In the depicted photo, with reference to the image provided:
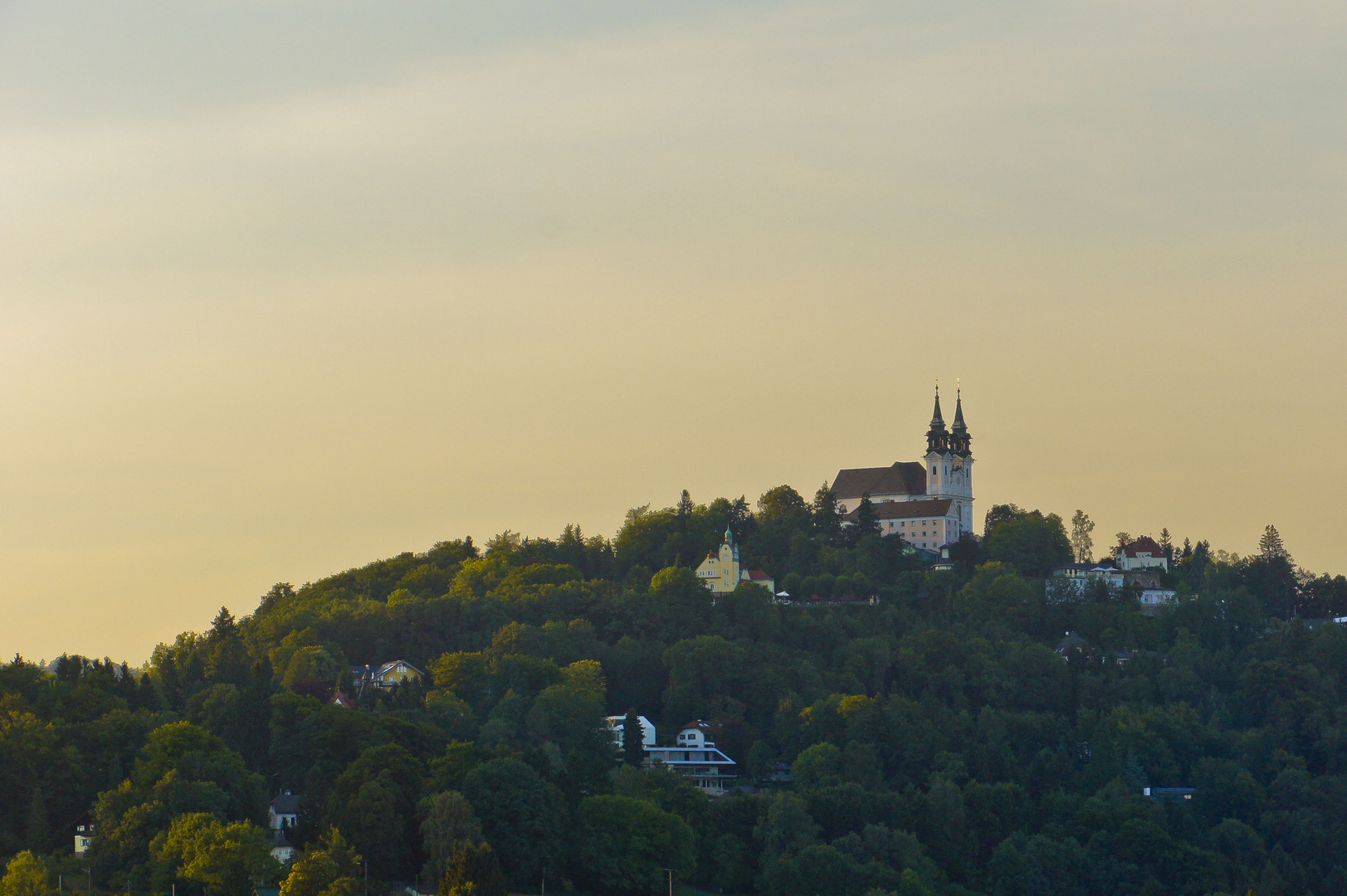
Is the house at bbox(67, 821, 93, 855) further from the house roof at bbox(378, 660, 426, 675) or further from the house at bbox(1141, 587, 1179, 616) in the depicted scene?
the house at bbox(1141, 587, 1179, 616)

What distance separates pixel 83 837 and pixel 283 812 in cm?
883

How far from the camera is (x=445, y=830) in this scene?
265 feet

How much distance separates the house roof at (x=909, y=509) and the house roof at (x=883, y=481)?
6.53ft

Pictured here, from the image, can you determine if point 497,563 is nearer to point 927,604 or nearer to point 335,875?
point 927,604

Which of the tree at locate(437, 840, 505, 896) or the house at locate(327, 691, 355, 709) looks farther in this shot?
the house at locate(327, 691, 355, 709)

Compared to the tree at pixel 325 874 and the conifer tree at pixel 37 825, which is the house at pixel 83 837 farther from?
the tree at pixel 325 874

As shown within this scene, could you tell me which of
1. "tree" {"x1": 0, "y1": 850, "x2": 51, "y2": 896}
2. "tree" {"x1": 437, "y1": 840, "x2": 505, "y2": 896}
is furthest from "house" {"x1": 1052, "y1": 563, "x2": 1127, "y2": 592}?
"tree" {"x1": 0, "y1": 850, "x2": 51, "y2": 896}

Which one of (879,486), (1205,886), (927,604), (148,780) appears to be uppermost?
(879,486)

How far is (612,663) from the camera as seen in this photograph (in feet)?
401

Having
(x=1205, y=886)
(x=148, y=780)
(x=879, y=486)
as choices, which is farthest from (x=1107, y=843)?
(x=879, y=486)

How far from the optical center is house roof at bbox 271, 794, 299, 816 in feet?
288

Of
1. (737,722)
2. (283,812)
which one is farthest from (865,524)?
(283,812)

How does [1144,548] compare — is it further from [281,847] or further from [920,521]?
[281,847]

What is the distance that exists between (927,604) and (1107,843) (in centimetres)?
4229
